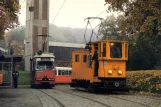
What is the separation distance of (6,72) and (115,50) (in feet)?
50.7

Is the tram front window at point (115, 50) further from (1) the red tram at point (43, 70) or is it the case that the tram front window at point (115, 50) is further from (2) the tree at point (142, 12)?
(1) the red tram at point (43, 70)

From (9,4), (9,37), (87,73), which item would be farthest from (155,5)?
(9,37)

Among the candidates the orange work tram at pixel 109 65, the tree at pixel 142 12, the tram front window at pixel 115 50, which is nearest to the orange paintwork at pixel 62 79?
the tree at pixel 142 12

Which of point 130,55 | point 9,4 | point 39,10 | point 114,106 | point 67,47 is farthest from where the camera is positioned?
point 67,47

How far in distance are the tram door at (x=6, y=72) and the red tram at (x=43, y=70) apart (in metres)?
2.79

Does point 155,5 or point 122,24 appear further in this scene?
point 122,24

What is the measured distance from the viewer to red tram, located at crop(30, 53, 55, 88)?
31781 millimetres

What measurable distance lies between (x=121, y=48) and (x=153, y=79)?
4500mm

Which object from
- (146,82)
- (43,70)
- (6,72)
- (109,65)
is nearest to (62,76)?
(6,72)

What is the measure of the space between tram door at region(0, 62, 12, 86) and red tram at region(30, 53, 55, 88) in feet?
9.16

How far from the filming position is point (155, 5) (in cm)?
2416

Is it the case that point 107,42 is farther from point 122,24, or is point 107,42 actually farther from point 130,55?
point 130,55

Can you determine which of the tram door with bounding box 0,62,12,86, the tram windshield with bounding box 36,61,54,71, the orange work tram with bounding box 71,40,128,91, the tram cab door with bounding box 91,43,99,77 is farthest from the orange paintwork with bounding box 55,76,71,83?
the tram cab door with bounding box 91,43,99,77

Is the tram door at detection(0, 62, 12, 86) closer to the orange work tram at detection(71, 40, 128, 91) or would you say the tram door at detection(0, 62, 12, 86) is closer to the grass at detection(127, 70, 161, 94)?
the grass at detection(127, 70, 161, 94)
